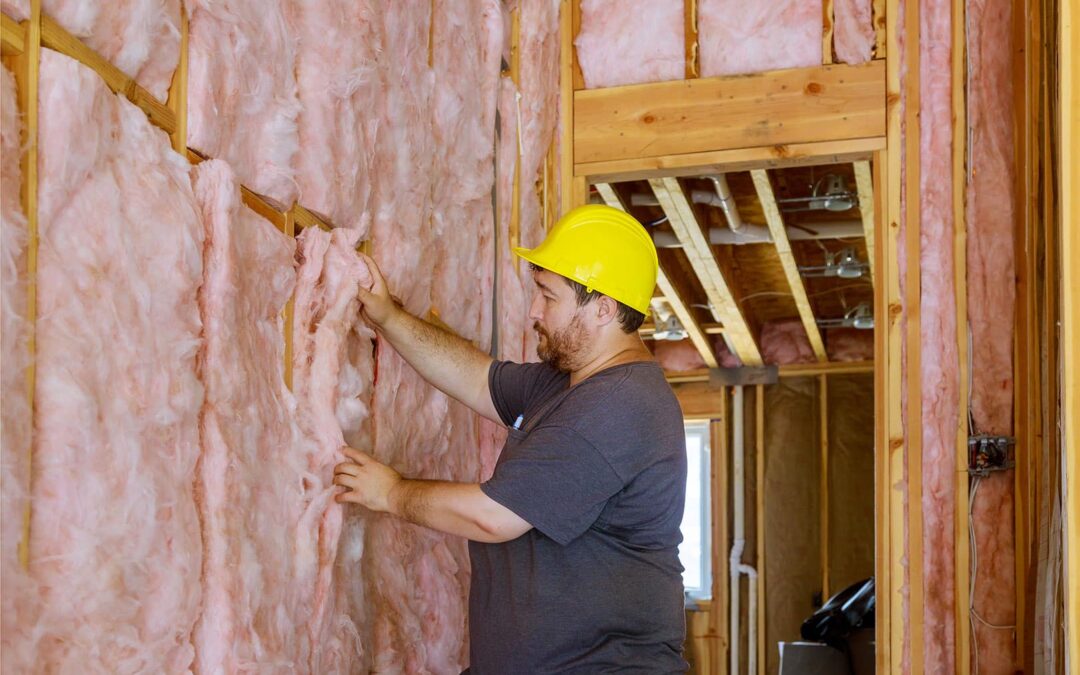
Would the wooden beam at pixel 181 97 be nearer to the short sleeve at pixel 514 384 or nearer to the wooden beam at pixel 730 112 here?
the short sleeve at pixel 514 384

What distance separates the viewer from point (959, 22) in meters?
3.77

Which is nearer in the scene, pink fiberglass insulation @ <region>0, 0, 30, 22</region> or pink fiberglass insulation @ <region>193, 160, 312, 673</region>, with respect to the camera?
pink fiberglass insulation @ <region>0, 0, 30, 22</region>

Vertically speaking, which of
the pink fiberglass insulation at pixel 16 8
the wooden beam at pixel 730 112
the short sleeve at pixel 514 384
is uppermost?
the wooden beam at pixel 730 112

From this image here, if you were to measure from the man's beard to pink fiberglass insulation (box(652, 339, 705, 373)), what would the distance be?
611 cm

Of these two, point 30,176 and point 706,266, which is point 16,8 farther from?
point 706,266

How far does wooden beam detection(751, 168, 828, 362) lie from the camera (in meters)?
5.25

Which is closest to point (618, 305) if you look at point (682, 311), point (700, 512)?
point (682, 311)

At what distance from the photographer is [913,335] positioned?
145 inches

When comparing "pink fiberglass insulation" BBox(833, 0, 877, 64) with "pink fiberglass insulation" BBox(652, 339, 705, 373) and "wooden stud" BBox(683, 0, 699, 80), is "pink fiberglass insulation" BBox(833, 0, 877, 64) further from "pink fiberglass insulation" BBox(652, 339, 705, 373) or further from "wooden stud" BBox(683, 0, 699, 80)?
"pink fiberglass insulation" BBox(652, 339, 705, 373)

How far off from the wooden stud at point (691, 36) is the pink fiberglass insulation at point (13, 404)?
279 centimetres

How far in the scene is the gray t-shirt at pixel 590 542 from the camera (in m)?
2.23

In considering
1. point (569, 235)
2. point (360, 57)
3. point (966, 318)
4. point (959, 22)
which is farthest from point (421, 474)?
point (959, 22)

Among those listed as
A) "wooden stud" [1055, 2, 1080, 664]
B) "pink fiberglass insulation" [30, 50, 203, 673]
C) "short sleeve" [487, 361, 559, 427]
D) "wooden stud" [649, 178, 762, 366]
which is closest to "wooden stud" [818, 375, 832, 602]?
"wooden stud" [649, 178, 762, 366]

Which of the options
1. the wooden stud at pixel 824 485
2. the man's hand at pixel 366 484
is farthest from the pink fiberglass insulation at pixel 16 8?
the wooden stud at pixel 824 485
